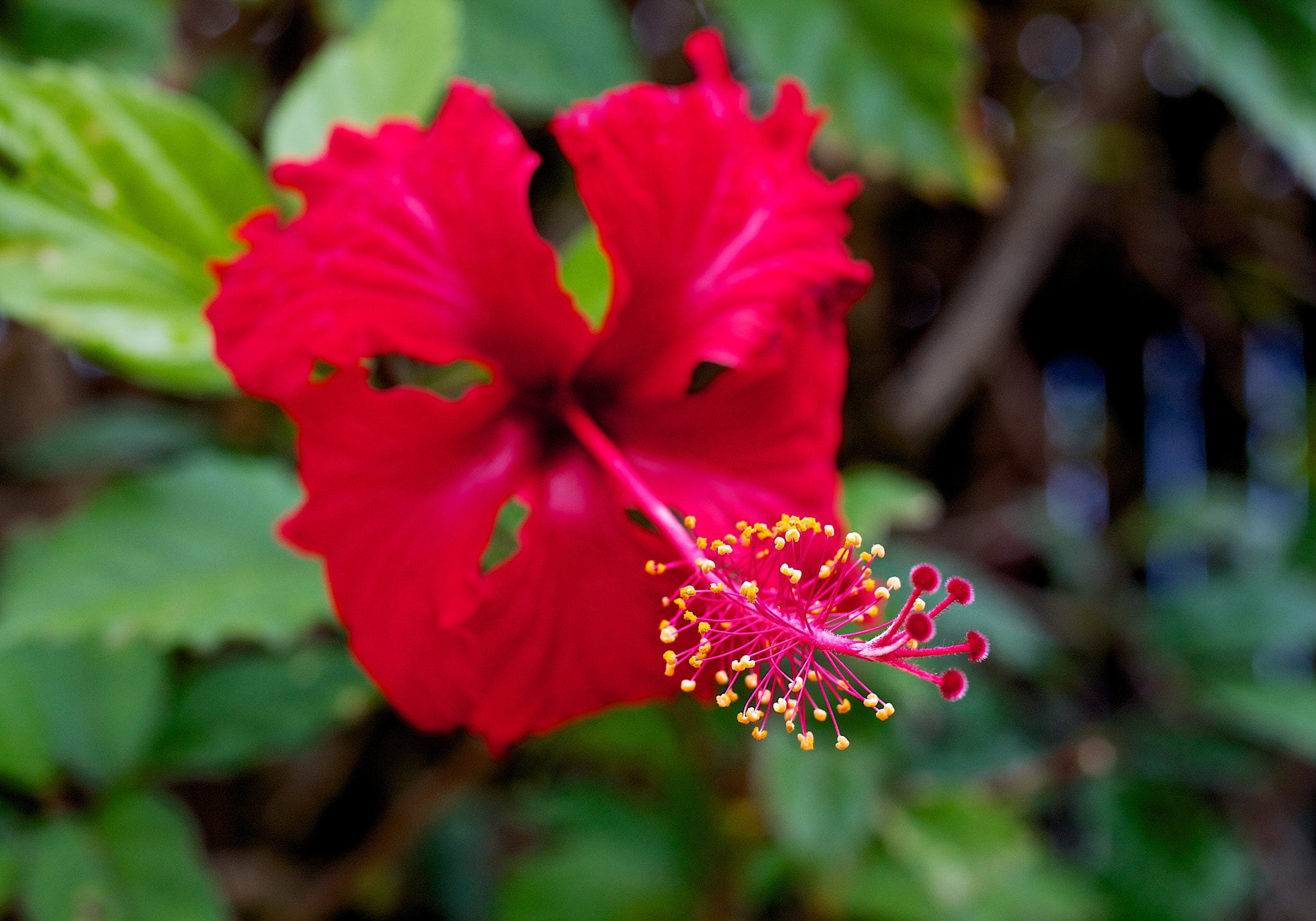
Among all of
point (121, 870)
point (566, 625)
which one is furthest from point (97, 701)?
point (566, 625)

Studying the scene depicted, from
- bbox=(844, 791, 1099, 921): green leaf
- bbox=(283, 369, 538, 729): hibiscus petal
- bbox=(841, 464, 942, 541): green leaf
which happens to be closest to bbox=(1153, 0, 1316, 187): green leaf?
bbox=(841, 464, 942, 541): green leaf

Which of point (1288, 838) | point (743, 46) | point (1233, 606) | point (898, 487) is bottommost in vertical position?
point (1288, 838)

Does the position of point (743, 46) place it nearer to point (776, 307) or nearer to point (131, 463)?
point (776, 307)

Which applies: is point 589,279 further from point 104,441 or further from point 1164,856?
point 1164,856

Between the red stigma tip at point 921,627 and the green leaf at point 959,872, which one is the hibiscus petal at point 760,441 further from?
the green leaf at point 959,872

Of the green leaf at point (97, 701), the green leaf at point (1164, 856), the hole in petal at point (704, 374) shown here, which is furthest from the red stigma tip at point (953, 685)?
the green leaf at point (1164, 856)

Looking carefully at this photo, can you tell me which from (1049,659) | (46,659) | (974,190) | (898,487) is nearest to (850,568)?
(898,487)
